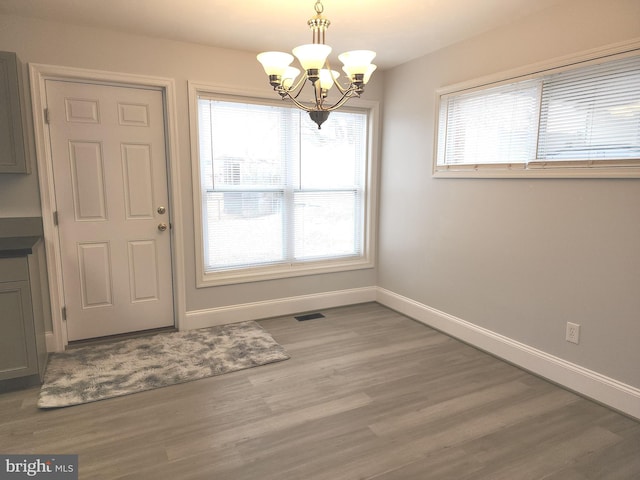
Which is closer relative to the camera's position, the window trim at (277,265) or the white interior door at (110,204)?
the white interior door at (110,204)

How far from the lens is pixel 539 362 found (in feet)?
9.39

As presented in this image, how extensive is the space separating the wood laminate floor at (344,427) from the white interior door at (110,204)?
3.16 ft

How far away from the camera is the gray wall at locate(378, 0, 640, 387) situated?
2.40m

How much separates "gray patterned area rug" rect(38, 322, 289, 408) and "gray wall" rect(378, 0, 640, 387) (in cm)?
167

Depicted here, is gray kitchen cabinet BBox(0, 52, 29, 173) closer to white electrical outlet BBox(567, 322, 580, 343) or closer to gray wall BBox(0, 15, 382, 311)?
gray wall BBox(0, 15, 382, 311)

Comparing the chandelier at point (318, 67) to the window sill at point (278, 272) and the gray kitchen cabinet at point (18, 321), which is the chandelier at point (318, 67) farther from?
the window sill at point (278, 272)

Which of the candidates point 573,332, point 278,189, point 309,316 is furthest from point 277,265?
point 573,332

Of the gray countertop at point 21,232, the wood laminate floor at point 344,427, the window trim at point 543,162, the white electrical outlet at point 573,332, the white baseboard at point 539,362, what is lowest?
the wood laminate floor at point 344,427

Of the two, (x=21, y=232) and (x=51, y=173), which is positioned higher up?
(x=51, y=173)

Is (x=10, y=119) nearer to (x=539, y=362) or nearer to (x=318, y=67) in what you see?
(x=318, y=67)

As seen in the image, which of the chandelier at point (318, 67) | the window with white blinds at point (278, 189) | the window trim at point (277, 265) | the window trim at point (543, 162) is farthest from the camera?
the window with white blinds at point (278, 189)

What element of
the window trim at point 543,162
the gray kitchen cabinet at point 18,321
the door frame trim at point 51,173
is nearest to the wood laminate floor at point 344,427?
the gray kitchen cabinet at point 18,321

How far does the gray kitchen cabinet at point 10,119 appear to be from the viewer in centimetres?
267

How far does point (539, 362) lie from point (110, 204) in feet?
11.5
